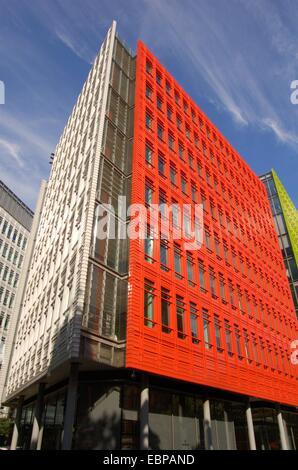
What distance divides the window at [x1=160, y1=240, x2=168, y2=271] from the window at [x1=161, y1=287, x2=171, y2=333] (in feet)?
5.29

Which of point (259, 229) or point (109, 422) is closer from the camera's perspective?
point (109, 422)

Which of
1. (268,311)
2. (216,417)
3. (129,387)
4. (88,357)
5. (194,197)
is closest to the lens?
(88,357)

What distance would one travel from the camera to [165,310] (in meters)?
21.1

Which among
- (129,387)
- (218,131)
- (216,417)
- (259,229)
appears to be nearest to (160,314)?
(129,387)

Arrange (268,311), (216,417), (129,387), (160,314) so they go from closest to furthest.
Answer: (129,387) < (160,314) < (216,417) < (268,311)

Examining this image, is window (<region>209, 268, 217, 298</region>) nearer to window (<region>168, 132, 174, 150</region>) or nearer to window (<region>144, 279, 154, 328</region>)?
window (<region>144, 279, 154, 328</region>)

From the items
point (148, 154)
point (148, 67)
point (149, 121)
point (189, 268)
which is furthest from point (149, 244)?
point (148, 67)

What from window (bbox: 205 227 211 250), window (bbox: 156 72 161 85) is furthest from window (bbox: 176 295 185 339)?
window (bbox: 156 72 161 85)

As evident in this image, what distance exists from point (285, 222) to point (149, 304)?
4044 cm

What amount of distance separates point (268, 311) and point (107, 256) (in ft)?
68.8

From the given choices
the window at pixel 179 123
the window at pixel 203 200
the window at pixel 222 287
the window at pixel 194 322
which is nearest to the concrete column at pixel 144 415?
the window at pixel 194 322

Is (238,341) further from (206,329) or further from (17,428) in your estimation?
(17,428)
